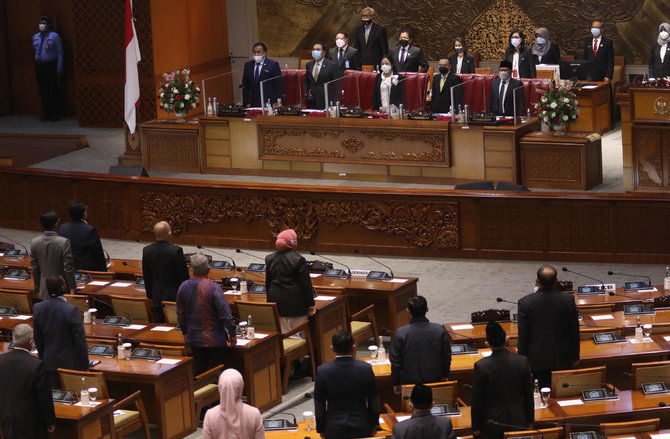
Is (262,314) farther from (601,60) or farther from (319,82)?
(601,60)

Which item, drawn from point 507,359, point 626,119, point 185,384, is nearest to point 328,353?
point 185,384

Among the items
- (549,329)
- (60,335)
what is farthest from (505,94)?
(60,335)

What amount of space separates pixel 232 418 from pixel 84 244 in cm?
542

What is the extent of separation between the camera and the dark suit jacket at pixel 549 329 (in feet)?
28.2

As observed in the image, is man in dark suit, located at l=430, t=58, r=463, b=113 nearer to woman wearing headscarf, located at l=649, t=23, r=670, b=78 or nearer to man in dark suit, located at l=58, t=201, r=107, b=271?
woman wearing headscarf, located at l=649, t=23, r=670, b=78

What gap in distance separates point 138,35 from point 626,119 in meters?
9.08

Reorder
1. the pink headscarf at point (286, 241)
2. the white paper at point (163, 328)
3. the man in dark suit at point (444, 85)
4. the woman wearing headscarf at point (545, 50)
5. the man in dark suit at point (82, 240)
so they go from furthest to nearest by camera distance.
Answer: the woman wearing headscarf at point (545, 50) → the man in dark suit at point (444, 85) → the man in dark suit at point (82, 240) → the white paper at point (163, 328) → the pink headscarf at point (286, 241)

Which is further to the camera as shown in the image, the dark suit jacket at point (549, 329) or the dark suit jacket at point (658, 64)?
the dark suit jacket at point (658, 64)

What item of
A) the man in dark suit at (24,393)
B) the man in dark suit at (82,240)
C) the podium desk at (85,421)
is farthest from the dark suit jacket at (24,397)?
the man in dark suit at (82,240)

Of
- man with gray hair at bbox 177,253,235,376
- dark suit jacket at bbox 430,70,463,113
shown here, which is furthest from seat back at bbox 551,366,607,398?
dark suit jacket at bbox 430,70,463,113

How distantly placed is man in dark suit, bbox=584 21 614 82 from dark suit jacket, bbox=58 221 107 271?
1017 centimetres

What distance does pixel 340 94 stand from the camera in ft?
60.3

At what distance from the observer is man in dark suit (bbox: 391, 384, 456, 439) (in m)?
6.62

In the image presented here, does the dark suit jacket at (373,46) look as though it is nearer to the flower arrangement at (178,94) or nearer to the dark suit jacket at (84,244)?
the flower arrangement at (178,94)
